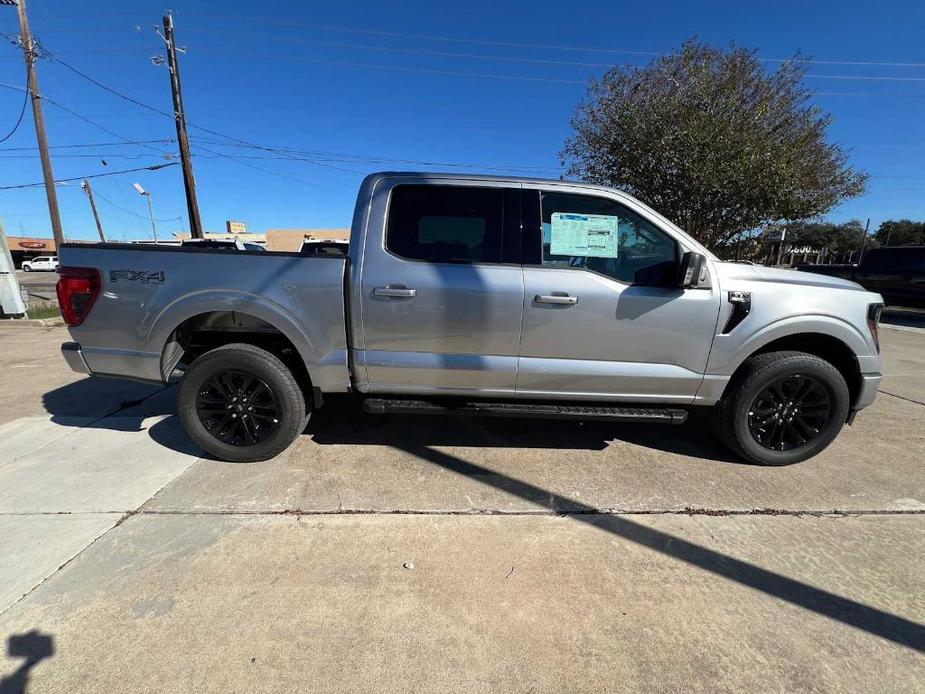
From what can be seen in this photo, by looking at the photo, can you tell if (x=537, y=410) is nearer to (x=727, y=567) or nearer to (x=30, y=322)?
(x=727, y=567)

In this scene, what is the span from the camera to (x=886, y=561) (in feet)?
7.72

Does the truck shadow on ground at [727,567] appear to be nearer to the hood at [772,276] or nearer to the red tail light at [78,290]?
the hood at [772,276]

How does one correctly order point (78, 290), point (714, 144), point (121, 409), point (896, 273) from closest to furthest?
1. point (78, 290)
2. point (121, 409)
3. point (714, 144)
4. point (896, 273)

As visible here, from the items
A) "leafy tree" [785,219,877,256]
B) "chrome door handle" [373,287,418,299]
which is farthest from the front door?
"leafy tree" [785,219,877,256]

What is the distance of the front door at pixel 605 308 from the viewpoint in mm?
3027

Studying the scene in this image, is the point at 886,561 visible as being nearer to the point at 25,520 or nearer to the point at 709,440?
the point at 709,440

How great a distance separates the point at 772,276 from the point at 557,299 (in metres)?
1.58

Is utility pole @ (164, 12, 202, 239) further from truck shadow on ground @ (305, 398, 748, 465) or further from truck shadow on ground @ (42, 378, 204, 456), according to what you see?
truck shadow on ground @ (305, 398, 748, 465)

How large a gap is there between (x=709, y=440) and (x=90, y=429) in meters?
5.46

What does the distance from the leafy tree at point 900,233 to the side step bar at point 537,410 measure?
250ft

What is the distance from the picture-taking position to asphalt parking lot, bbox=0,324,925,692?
174cm

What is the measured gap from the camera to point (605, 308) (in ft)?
9.91

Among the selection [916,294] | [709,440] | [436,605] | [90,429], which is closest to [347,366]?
[436,605]

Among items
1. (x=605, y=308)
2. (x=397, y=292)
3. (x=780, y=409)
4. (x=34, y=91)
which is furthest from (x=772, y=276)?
(x=34, y=91)
